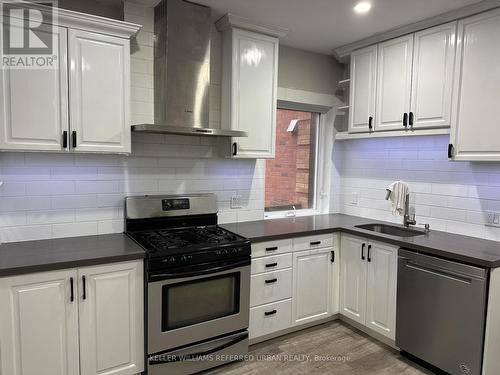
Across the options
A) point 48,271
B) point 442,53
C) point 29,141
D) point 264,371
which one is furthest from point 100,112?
point 442,53

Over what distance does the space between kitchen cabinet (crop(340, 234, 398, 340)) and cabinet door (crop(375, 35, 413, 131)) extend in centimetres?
108

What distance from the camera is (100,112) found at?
7.66ft

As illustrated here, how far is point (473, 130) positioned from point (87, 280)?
2789 millimetres

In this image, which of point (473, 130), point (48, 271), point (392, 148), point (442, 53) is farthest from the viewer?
point (392, 148)

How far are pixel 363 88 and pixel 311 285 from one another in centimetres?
189

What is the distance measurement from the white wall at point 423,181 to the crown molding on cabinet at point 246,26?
1.46 m

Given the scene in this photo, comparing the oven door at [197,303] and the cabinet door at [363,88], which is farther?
the cabinet door at [363,88]

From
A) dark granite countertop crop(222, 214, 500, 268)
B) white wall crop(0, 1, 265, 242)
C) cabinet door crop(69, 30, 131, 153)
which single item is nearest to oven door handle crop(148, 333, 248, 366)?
dark granite countertop crop(222, 214, 500, 268)

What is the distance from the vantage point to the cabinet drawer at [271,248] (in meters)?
2.74

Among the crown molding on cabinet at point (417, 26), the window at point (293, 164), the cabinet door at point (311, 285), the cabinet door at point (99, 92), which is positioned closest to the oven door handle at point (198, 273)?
the cabinet door at point (311, 285)

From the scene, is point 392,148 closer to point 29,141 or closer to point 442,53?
point 442,53

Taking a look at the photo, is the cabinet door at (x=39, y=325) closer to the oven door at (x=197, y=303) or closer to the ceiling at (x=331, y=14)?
the oven door at (x=197, y=303)

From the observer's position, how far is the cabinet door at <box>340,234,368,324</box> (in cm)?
301

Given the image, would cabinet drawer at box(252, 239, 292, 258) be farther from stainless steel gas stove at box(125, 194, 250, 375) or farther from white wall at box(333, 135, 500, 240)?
white wall at box(333, 135, 500, 240)
